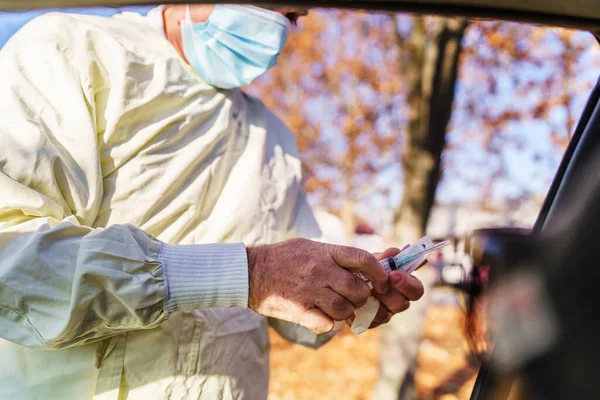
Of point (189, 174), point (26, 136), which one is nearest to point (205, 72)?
point (189, 174)

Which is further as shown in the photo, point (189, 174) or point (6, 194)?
point (189, 174)

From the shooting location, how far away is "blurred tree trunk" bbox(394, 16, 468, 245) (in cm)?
411

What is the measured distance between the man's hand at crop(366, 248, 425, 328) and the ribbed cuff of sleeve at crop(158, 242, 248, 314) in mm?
391

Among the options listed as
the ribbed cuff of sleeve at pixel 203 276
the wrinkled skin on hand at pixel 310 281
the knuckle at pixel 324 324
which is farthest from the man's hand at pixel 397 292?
the ribbed cuff of sleeve at pixel 203 276

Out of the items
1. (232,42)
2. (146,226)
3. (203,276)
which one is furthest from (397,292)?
(232,42)

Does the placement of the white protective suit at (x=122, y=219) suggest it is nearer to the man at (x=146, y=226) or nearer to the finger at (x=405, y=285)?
the man at (x=146, y=226)

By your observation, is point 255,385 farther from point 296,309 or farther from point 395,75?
point 395,75

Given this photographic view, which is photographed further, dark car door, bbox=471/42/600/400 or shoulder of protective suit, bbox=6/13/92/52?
shoulder of protective suit, bbox=6/13/92/52

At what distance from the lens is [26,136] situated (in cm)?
110

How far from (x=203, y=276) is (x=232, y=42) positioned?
92 cm

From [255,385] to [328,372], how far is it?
580 centimetres

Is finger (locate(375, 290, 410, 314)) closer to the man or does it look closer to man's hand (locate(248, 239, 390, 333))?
the man

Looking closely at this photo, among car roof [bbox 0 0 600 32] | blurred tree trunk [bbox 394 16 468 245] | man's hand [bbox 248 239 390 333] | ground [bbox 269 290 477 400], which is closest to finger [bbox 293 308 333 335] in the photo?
man's hand [bbox 248 239 390 333]

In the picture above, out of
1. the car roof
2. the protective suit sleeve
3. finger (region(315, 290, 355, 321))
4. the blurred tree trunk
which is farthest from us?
the blurred tree trunk
